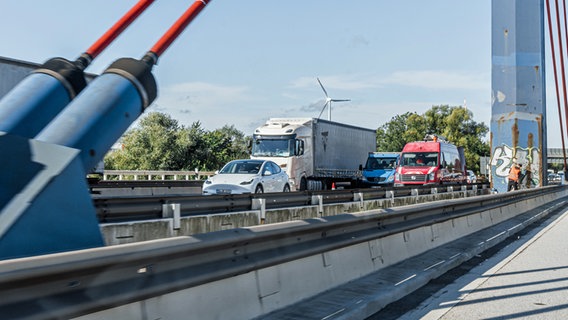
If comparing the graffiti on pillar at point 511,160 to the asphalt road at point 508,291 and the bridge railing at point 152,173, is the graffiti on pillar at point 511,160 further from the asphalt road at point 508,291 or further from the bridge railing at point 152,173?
the asphalt road at point 508,291

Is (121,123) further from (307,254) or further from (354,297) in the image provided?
(354,297)

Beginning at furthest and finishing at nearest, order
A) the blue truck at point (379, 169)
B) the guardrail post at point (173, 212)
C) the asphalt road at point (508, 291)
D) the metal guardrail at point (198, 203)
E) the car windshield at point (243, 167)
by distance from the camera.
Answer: the blue truck at point (379, 169) < the car windshield at point (243, 167) < the guardrail post at point (173, 212) < the metal guardrail at point (198, 203) < the asphalt road at point (508, 291)

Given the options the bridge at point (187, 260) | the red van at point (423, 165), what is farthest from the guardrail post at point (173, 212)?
the red van at point (423, 165)

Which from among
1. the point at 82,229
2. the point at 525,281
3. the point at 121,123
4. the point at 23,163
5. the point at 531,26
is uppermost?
the point at 531,26

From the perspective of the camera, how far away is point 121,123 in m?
5.35

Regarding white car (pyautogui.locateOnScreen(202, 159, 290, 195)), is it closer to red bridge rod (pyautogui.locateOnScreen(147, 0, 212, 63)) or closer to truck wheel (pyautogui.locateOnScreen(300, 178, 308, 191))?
truck wheel (pyautogui.locateOnScreen(300, 178, 308, 191))

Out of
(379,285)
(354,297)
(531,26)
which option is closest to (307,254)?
(354,297)

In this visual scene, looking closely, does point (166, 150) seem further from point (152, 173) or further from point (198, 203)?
point (198, 203)

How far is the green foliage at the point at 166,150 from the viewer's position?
5594 centimetres

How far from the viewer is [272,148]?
2983 centimetres

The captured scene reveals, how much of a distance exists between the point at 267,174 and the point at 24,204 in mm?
17492

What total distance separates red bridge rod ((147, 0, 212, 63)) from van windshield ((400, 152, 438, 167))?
27.8m

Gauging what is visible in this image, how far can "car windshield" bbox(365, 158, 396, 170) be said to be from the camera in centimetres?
3856

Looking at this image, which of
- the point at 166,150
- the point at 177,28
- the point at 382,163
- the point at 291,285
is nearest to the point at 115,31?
the point at 177,28
